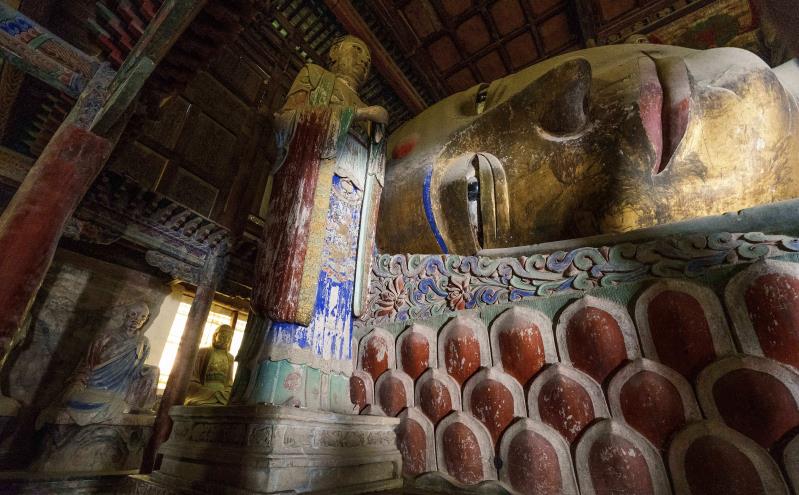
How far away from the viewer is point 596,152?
1.66 meters

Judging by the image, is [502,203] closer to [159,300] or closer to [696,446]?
[696,446]

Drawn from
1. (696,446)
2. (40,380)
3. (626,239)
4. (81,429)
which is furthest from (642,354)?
(40,380)

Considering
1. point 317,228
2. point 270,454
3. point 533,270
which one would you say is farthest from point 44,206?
point 533,270

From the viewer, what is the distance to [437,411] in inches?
56.2

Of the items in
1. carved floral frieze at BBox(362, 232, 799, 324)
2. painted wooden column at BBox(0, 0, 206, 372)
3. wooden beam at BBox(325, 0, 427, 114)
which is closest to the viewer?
carved floral frieze at BBox(362, 232, 799, 324)

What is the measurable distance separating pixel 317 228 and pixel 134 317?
142 inches

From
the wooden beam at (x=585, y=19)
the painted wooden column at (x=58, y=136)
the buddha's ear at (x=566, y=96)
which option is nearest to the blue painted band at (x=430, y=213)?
the buddha's ear at (x=566, y=96)

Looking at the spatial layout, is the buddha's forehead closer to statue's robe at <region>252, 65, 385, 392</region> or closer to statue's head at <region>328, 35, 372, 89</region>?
statue's robe at <region>252, 65, 385, 392</region>

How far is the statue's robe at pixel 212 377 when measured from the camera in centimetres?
433

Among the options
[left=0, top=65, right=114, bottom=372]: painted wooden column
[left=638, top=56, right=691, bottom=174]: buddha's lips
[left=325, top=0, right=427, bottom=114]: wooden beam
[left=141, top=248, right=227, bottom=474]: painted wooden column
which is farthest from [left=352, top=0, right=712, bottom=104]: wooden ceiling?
[left=141, top=248, right=227, bottom=474]: painted wooden column

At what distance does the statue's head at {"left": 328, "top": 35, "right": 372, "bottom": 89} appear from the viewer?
2.46 meters

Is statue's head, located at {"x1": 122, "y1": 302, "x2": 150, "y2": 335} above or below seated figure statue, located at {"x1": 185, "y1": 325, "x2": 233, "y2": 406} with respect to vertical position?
above

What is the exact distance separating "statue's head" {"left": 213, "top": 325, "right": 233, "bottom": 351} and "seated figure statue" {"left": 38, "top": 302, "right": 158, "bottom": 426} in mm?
866

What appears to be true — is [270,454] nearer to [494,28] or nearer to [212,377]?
[212,377]
